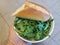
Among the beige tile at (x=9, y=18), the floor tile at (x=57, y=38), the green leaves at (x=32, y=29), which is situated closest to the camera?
the green leaves at (x=32, y=29)

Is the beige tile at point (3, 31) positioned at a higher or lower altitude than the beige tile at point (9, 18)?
lower

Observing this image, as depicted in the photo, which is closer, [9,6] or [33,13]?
[33,13]

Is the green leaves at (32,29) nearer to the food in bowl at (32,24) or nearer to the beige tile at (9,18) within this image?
the food in bowl at (32,24)

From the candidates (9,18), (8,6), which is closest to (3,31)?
(9,18)

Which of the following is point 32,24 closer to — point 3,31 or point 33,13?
point 33,13

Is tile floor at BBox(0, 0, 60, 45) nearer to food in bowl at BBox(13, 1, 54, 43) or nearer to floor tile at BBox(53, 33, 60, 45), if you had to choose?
floor tile at BBox(53, 33, 60, 45)

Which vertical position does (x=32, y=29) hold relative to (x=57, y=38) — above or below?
above

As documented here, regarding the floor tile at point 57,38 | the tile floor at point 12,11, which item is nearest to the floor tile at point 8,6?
the tile floor at point 12,11

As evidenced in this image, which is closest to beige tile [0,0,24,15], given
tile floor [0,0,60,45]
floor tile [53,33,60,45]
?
tile floor [0,0,60,45]

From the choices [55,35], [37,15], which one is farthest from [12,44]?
[55,35]
